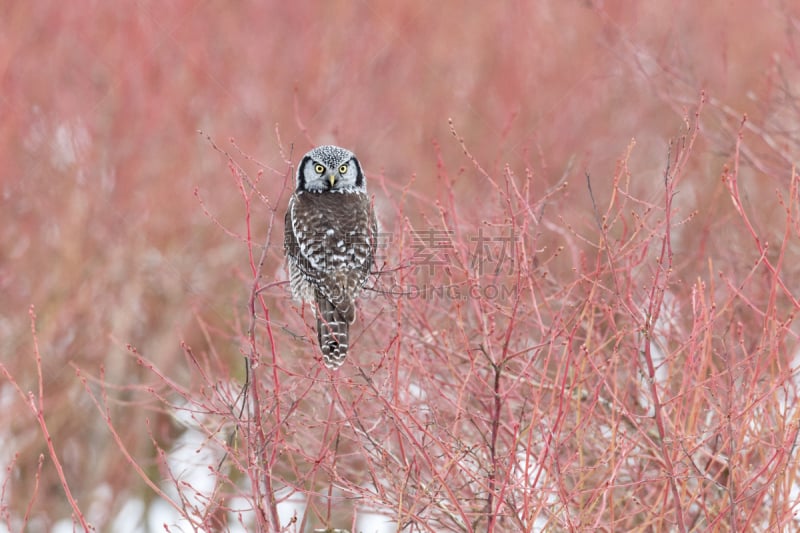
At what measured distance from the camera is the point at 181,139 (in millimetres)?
12422

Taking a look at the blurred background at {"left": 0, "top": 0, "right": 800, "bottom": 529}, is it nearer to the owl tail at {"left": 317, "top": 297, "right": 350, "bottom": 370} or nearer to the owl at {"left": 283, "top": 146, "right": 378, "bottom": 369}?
the owl at {"left": 283, "top": 146, "right": 378, "bottom": 369}

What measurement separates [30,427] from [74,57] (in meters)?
5.02

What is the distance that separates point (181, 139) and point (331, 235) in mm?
7737

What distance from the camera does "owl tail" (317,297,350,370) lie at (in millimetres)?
4473

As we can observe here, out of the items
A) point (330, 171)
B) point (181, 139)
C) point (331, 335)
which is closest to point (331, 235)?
point (330, 171)

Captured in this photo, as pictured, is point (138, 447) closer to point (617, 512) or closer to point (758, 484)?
point (617, 512)

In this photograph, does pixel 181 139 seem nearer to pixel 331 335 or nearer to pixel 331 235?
pixel 331 235

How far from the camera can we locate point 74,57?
1257cm

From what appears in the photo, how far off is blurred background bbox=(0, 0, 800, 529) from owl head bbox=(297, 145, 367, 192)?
3524mm

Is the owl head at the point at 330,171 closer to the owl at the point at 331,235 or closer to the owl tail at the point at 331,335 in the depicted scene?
the owl at the point at 331,235

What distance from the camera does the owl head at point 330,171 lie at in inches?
214

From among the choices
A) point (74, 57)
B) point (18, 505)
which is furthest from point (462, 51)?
point (18, 505)

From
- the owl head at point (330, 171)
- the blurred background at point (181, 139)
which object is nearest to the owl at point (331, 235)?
the owl head at point (330, 171)

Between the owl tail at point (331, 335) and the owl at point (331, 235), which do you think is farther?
the owl at point (331, 235)
